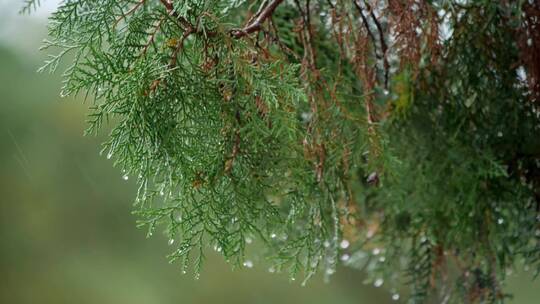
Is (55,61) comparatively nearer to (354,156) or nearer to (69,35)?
(69,35)

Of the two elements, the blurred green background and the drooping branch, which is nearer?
the drooping branch

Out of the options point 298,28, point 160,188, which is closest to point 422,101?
point 298,28

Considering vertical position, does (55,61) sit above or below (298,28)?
below

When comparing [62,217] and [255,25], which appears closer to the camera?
[255,25]

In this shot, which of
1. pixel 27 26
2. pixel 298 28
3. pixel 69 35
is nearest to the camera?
pixel 69 35

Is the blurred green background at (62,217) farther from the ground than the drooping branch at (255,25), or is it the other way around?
the blurred green background at (62,217)

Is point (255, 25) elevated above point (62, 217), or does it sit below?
below

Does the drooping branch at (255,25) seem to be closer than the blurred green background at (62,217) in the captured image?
Yes

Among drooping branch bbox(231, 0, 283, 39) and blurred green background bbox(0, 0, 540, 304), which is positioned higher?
blurred green background bbox(0, 0, 540, 304)
